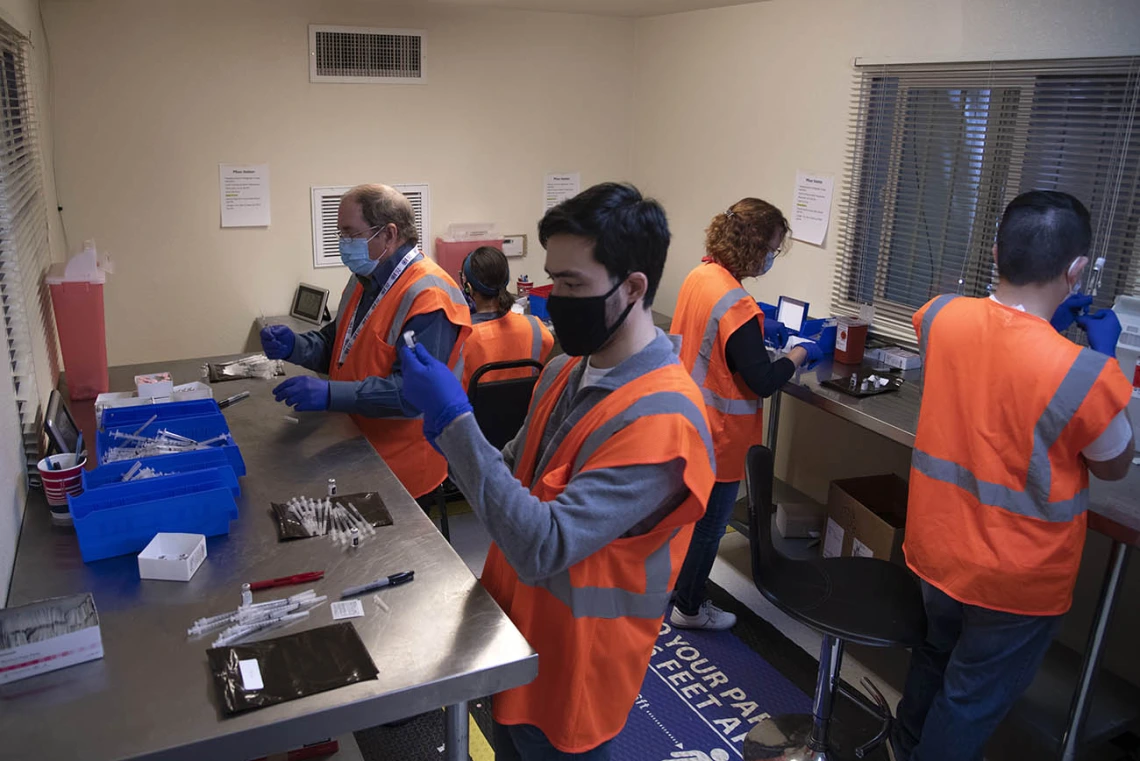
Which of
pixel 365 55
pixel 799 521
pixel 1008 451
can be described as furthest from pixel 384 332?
pixel 365 55

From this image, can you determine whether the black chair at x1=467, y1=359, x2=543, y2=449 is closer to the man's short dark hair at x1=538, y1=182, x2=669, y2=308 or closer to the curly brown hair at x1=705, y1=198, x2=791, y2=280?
the curly brown hair at x1=705, y1=198, x2=791, y2=280

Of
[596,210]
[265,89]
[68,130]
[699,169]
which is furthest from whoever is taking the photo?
[699,169]

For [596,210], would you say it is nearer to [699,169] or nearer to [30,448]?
[30,448]

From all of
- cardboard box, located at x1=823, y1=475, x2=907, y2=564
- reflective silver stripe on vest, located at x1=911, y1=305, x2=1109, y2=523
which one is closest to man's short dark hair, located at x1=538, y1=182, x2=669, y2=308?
reflective silver stripe on vest, located at x1=911, y1=305, x2=1109, y2=523

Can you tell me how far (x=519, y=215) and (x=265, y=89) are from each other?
55.7 inches

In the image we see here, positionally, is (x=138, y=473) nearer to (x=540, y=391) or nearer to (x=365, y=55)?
(x=540, y=391)

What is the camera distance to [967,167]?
10.1 ft

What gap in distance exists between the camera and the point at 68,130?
3486mm

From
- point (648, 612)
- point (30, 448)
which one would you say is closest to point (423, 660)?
point (648, 612)

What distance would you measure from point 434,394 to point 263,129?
306cm

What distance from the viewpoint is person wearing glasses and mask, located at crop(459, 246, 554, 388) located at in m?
3.11

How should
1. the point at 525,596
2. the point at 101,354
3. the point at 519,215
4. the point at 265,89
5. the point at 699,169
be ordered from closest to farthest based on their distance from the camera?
the point at 525,596
the point at 101,354
the point at 265,89
the point at 699,169
the point at 519,215

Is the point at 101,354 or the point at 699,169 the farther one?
the point at 699,169

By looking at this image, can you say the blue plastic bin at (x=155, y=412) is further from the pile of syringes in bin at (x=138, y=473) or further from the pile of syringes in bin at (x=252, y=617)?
the pile of syringes in bin at (x=252, y=617)
